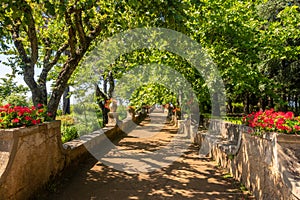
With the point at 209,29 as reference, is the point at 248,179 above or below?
below

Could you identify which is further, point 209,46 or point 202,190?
point 209,46

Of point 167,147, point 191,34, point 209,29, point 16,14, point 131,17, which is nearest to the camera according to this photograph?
point 16,14

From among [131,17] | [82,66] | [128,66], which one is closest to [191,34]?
[131,17]

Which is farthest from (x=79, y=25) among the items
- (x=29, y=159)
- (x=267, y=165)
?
(x=267, y=165)

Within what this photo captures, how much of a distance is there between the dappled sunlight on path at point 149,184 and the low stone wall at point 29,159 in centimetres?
44

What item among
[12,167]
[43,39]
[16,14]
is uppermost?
[43,39]

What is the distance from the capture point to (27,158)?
3.49 metres

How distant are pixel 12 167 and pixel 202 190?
3460 mm

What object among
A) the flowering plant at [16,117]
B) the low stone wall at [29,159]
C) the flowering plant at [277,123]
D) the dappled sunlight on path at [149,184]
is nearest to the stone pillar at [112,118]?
the dappled sunlight on path at [149,184]

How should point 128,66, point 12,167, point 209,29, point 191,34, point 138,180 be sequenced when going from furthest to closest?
point 128,66
point 191,34
point 209,29
point 138,180
point 12,167

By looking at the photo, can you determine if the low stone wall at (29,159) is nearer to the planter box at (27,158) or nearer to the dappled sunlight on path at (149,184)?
the planter box at (27,158)

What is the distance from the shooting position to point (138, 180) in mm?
4984

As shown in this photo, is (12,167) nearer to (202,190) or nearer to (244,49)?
(202,190)

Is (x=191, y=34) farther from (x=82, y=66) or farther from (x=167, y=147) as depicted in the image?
(x=82, y=66)
